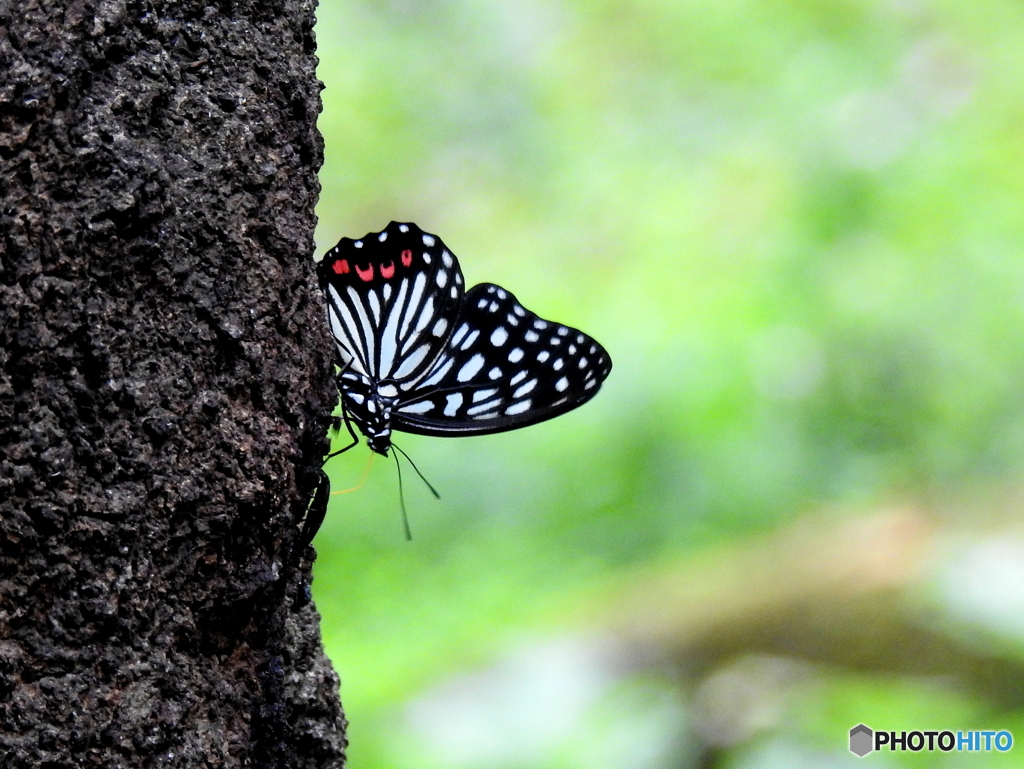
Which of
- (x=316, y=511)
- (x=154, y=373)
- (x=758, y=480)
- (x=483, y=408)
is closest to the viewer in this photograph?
(x=154, y=373)

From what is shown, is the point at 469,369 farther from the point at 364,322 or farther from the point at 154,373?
the point at 154,373

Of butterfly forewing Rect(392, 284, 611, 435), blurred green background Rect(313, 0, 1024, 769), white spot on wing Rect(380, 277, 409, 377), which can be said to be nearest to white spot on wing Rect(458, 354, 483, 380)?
butterfly forewing Rect(392, 284, 611, 435)

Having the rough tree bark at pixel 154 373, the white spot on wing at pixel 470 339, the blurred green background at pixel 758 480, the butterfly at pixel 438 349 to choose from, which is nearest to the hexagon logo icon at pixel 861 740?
the blurred green background at pixel 758 480

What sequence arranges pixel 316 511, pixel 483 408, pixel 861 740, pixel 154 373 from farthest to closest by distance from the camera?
pixel 861 740
pixel 483 408
pixel 316 511
pixel 154 373

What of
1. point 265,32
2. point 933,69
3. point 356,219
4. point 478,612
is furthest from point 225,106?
point 933,69

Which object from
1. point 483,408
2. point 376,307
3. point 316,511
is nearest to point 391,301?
point 376,307

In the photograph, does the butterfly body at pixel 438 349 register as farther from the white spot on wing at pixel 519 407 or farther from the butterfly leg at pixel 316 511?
the butterfly leg at pixel 316 511

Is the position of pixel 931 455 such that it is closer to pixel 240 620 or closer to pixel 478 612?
pixel 478 612
